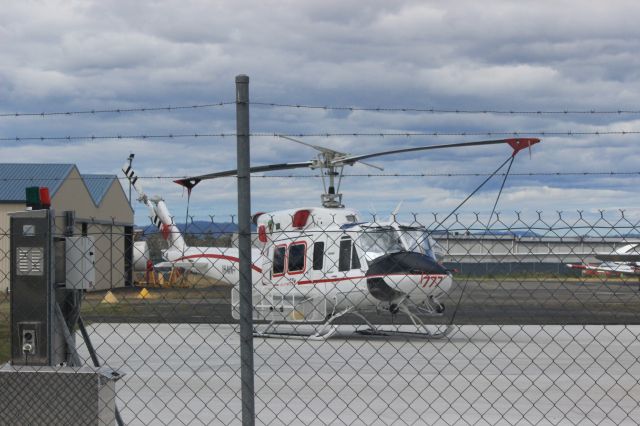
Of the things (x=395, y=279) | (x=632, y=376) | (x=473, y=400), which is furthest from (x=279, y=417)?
(x=395, y=279)

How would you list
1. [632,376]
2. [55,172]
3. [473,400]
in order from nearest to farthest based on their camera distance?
[473,400] < [632,376] < [55,172]

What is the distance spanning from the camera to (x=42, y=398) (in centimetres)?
536

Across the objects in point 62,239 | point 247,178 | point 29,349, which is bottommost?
point 29,349

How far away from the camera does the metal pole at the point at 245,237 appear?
4.95 m

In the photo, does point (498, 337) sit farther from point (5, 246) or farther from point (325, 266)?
point (5, 246)

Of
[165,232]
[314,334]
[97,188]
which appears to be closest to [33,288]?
[165,232]

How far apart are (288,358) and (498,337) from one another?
4932 mm

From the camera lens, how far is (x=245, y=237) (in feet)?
16.6

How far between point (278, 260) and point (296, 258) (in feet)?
1.33

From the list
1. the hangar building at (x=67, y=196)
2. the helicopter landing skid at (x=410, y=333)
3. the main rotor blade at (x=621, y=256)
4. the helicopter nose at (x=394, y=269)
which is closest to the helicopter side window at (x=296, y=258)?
the helicopter landing skid at (x=410, y=333)

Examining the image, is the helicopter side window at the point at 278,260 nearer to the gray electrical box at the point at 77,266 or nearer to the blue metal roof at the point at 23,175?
the gray electrical box at the point at 77,266

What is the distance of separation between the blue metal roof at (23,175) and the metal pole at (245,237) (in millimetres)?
33918

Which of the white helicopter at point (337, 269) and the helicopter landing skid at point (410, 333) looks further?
the helicopter landing skid at point (410, 333)

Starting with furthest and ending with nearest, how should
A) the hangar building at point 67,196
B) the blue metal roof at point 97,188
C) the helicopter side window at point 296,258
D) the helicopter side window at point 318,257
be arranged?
the blue metal roof at point 97,188
the hangar building at point 67,196
the helicopter side window at point 296,258
the helicopter side window at point 318,257
